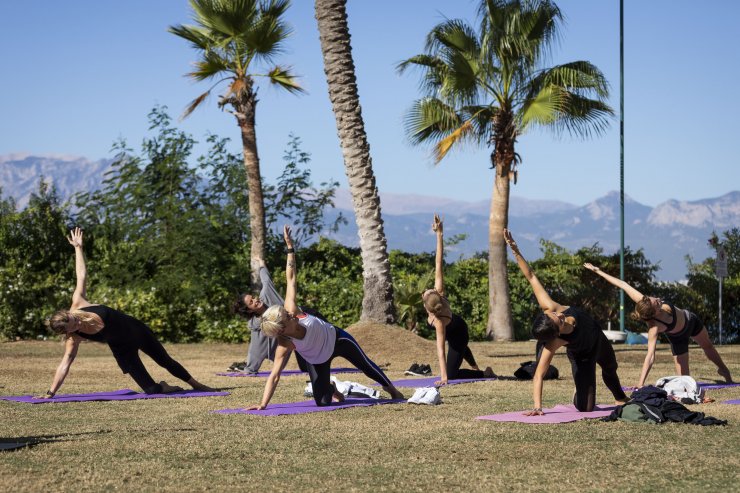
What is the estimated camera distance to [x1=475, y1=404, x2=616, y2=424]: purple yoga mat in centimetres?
942

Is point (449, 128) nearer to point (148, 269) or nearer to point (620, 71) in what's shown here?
point (620, 71)

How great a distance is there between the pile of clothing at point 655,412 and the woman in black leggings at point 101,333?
17.5 feet

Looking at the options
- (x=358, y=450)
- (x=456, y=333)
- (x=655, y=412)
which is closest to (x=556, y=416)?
(x=655, y=412)

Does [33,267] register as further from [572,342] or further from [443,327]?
[572,342]

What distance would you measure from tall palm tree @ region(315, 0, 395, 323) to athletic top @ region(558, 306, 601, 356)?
9682mm

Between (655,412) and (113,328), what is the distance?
19.3 feet

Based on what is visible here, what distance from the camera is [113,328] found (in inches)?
463

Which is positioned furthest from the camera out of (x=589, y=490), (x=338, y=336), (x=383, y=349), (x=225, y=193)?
(x=225, y=193)

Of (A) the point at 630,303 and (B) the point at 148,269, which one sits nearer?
(B) the point at 148,269

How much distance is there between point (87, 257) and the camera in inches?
968

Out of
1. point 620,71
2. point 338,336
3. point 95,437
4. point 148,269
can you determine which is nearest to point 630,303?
point 620,71

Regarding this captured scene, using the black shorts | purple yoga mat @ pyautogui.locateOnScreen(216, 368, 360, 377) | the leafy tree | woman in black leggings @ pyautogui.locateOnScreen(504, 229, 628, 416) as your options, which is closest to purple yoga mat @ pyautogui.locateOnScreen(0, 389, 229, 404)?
purple yoga mat @ pyautogui.locateOnScreen(216, 368, 360, 377)

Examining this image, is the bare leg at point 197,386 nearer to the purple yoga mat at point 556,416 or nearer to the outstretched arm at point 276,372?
the outstretched arm at point 276,372

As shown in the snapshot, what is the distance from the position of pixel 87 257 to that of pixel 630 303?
13.1m
